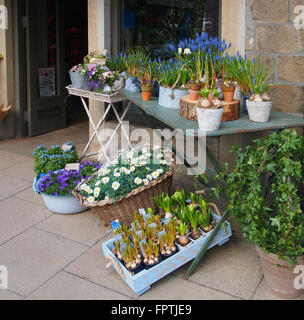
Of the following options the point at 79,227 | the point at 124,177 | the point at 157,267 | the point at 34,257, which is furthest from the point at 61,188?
the point at 157,267

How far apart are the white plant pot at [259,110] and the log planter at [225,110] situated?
0.11 m

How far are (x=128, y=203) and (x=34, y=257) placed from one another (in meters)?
0.80

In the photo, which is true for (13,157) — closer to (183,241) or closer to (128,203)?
(128,203)

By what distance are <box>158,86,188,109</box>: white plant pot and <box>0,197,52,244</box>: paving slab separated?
1.44 meters

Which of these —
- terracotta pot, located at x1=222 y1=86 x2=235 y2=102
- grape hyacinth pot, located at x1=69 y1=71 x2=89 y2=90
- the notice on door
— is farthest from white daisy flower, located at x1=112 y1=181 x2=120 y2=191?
the notice on door

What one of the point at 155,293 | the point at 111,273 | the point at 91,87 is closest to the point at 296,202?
the point at 155,293

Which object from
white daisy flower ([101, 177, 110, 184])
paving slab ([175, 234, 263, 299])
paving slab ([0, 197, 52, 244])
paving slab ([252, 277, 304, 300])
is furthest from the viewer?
paving slab ([0, 197, 52, 244])

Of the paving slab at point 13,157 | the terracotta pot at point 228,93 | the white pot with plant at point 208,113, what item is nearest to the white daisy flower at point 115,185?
the white pot with plant at point 208,113

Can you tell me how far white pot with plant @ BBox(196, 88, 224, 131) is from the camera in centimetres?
291

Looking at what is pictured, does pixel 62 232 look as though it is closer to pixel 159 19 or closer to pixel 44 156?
pixel 44 156

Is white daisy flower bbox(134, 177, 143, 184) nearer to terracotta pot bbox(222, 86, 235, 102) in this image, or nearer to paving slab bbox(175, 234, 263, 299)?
paving slab bbox(175, 234, 263, 299)

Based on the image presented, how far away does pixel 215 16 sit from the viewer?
4379 millimetres

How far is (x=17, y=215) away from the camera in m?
4.03

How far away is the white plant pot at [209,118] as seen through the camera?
290 centimetres
